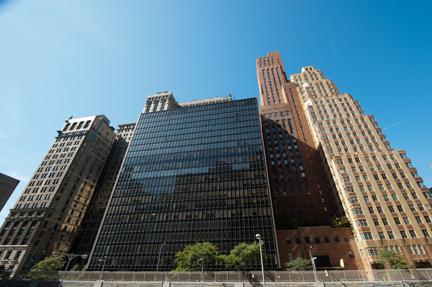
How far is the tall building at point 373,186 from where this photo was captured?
55.5m

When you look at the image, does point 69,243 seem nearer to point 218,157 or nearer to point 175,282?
point 218,157

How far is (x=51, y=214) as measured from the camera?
8412cm

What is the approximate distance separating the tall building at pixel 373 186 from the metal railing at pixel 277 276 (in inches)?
808

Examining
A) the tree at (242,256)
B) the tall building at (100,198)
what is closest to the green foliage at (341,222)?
the tree at (242,256)

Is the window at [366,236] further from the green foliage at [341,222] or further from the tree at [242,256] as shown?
the tree at [242,256]

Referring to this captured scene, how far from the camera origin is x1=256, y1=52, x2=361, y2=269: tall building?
61.7 meters

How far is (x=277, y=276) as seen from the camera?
37812 millimetres

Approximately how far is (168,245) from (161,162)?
3072 centimetres

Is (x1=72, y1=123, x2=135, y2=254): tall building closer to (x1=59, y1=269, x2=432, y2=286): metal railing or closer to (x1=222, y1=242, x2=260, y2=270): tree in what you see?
(x1=59, y1=269, x2=432, y2=286): metal railing

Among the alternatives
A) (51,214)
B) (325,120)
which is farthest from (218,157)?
(51,214)

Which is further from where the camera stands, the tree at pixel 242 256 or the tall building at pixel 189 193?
the tall building at pixel 189 193

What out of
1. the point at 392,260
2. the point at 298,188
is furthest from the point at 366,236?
the point at 298,188

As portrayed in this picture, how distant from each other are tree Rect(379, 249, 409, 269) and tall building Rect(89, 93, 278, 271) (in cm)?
2389

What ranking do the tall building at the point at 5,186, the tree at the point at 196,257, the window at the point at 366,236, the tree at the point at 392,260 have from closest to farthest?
the tall building at the point at 5,186, the tree at the point at 392,260, the tree at the point at 196,257, the window at the point at 366,236
